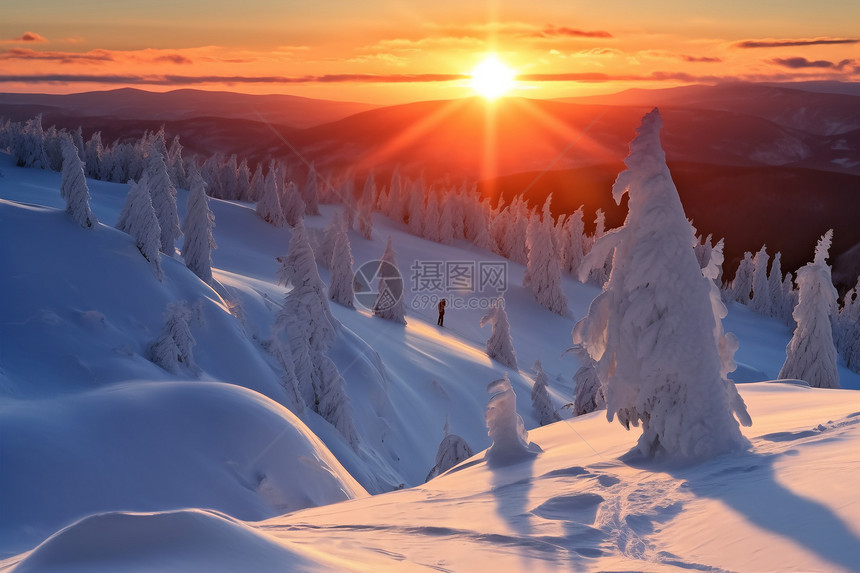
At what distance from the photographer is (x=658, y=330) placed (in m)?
8.88

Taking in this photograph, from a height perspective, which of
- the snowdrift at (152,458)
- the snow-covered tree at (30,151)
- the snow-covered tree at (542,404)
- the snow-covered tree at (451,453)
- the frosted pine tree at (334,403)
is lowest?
the snow-covered tree at (542,404)

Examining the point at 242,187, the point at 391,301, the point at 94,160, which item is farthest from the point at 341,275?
the point at 242,187

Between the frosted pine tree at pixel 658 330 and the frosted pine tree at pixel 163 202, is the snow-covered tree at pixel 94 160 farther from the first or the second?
the frosted pine tree at pixel 658 330

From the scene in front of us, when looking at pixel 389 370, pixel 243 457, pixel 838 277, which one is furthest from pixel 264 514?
pixel 838 277

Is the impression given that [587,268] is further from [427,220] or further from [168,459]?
[427,220]

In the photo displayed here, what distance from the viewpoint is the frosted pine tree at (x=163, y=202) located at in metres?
27.7

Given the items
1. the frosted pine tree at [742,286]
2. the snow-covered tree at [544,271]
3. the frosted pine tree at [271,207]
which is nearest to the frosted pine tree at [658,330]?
the snow-covered tree at [544,271]

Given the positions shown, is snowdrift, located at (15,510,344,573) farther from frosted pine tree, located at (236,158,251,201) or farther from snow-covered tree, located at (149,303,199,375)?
frosted pine tree, located at (236,158,251,201)

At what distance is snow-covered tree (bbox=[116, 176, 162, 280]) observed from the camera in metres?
20.5

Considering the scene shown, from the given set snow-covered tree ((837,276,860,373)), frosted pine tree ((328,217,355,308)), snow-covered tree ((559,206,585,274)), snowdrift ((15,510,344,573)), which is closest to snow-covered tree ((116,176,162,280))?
frosted pine tree ((328,217,355,308))

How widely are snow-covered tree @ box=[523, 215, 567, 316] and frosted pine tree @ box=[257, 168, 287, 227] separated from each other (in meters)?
20.7

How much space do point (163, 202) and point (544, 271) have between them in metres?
32.3

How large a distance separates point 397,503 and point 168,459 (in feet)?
16.2

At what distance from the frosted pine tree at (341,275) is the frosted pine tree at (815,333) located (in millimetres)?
21442
